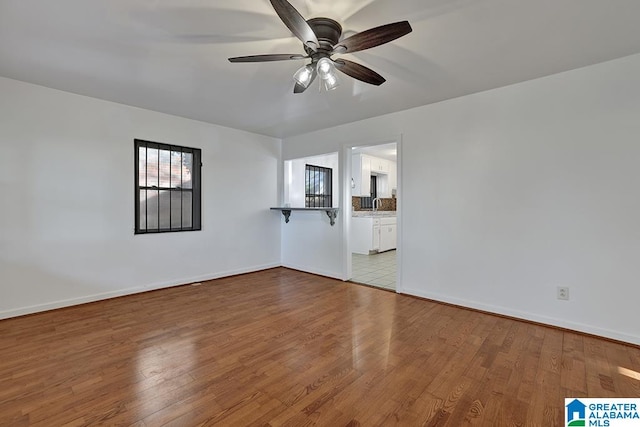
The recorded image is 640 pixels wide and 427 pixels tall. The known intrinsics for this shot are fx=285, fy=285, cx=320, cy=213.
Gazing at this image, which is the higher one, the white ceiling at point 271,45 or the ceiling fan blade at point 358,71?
the white ceiling at point 271,45

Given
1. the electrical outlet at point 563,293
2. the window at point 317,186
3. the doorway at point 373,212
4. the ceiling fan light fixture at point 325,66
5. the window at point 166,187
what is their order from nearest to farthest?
the ceiling fan light fixture at point 325,66, the electrical outlet at point 563,293, the window at point 166,187, the doorway at point 373,212, the window at point 317,186

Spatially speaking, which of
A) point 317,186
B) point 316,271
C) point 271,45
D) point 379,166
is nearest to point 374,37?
point 271,45

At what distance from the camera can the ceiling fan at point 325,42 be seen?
1.58m

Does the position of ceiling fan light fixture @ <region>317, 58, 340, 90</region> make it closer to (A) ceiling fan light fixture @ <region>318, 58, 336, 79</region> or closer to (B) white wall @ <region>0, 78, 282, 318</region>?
(A) ceiling fan light fixture @ <region>318, 58, 336, 79</region>

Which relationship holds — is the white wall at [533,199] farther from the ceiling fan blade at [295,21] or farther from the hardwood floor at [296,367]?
the ceiling fan blade at [295,21]

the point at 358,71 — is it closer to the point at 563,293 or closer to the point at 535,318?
the point at 563,293

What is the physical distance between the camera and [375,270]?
16.9 feet

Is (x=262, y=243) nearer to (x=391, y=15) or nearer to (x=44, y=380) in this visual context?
(x=44, y=380)

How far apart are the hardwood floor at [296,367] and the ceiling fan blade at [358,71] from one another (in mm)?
2168

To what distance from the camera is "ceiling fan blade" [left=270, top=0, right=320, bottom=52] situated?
4.75ft

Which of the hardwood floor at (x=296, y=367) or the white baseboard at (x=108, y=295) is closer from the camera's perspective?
the hardwood floor at (x=296, y=367)

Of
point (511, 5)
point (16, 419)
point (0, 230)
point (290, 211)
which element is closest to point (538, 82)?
point (511, 5)

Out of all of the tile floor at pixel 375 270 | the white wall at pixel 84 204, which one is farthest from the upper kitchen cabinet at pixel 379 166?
the white wall at pixel 84 204

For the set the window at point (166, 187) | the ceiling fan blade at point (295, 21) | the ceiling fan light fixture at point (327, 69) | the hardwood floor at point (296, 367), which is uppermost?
the ceiling fan blade at point (295, 21)
